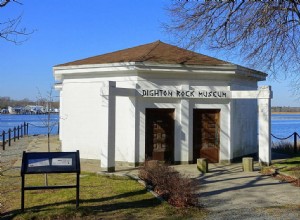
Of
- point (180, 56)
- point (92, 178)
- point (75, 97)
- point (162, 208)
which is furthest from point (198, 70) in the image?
point (162, 208)

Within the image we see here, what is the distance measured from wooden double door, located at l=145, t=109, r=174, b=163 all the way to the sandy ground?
0.91 metres

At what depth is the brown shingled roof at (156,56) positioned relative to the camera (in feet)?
53.2

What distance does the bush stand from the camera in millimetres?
8797

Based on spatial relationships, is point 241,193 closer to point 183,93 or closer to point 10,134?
point 183,93

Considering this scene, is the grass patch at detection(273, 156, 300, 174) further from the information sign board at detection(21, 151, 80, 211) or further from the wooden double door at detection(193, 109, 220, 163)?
the information sign board at detection(21, 151, 80, 211)

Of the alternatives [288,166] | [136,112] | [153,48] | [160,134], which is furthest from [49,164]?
[153,48]

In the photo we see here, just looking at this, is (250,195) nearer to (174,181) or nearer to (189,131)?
(174,181)

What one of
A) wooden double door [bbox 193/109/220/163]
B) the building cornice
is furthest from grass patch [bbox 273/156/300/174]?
the building cornice

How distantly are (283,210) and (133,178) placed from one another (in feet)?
15.8

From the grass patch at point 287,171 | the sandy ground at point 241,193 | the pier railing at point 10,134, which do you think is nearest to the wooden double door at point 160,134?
the sandy ground at point 241,193

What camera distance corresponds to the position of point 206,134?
17000 millimetres

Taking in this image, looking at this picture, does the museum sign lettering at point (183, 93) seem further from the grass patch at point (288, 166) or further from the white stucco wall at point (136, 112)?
the grass patch at point (288, 166)

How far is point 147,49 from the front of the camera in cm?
1830

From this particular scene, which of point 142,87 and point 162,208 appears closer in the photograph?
point 162,208
